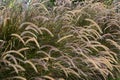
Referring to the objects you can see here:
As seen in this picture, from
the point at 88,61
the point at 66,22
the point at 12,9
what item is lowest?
the point at 88,61

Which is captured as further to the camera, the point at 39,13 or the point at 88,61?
the point at 39,13

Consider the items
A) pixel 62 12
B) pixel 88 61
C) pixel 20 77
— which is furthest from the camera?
pixel 62 12

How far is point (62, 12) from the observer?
7.04m

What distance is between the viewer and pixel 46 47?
5.77 meters

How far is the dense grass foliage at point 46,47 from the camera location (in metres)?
5.28

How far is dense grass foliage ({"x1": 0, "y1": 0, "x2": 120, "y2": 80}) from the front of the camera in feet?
17.3

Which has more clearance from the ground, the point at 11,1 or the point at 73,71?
the point at 11,1

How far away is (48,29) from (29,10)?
459mm

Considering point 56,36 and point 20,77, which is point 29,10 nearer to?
point 56,36

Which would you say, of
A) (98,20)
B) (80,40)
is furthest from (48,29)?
(98,20)

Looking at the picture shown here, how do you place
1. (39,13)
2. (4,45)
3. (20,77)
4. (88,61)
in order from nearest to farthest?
(20,77)
(4,45)
(88,61)
(39,13)

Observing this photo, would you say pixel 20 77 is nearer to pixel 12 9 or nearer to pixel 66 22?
pixel 12 9

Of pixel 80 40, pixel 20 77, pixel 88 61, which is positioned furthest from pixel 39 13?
pixel 20 77

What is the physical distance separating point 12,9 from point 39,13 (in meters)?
0.59
